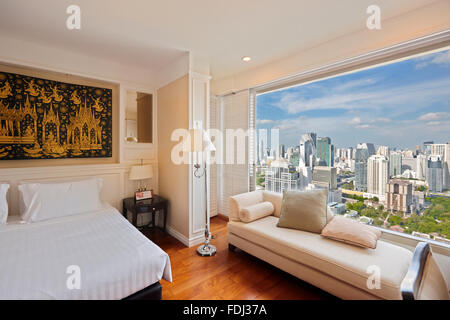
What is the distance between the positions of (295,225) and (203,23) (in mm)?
2456

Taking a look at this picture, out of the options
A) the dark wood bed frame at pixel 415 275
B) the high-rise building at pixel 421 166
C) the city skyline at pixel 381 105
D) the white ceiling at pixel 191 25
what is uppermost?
the white ceiling at pixel 191 25

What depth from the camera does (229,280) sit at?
2145 millimetres

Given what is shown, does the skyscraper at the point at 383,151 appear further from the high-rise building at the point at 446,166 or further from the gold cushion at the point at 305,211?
the gold cushion at the point at 305,211

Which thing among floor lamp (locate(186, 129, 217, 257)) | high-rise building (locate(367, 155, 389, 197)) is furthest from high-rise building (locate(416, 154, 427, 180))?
floor lamp (locate(186, 129, 217, 257))

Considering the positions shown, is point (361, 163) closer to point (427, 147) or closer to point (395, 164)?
point (395, 164)

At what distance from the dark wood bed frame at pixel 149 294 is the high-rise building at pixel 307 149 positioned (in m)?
2.39

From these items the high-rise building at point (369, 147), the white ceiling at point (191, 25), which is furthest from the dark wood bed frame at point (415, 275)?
the white ceiling at point (191, 25)

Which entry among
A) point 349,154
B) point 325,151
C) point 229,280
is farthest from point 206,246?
point 349,154

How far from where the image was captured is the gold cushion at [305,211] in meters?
2.30

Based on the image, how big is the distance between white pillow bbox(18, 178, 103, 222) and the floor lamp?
4.62 feet

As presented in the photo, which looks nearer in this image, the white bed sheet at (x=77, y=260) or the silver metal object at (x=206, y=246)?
the white bed sheet at (x=77, y=260)

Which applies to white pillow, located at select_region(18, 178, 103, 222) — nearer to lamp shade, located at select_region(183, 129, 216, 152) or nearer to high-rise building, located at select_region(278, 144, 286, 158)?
lamp shade, located at select_region(183, 129, 216, 152)

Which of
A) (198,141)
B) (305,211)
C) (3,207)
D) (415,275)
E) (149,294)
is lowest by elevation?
(149,294)

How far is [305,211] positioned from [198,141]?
155 centimetres
